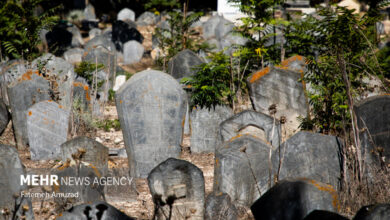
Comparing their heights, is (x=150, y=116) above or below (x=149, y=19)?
above

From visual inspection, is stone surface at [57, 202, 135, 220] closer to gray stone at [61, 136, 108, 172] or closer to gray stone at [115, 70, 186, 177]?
gray stone at [61, 136, 108, 172]

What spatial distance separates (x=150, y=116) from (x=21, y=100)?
8.79 feet

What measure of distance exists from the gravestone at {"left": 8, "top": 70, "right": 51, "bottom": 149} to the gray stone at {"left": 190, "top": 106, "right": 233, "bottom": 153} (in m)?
2.68

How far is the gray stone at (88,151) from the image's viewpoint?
5.54m

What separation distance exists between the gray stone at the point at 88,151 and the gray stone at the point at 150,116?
1.61 ft

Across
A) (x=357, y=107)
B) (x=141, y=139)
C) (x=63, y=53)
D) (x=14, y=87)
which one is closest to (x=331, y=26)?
(x=357, y=107)

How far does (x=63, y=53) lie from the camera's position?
14.5m

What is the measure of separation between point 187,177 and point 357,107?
2472 mm

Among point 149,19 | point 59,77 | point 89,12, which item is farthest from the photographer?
point 89,12

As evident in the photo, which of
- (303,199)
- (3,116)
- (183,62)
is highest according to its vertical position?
(303,199)

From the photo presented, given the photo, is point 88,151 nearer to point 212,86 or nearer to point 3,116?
point 212,86

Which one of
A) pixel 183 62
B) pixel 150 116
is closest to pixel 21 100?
pixel 150 116

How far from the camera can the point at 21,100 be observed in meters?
7.51

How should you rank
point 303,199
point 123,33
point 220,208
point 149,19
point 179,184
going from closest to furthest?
point 303,199 < point 179,184 < point 220,208 < point 123,33 < point 149,19
